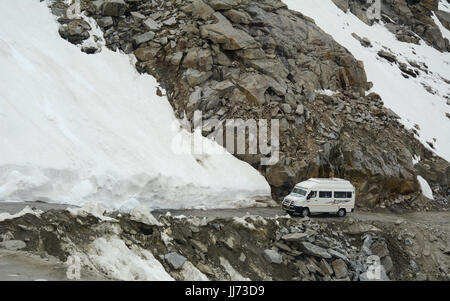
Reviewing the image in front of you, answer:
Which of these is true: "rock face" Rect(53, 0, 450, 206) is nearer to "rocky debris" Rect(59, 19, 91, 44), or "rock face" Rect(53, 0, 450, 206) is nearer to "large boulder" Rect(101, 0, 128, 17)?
"large boulder" Rect(101, 0, 128, 17)

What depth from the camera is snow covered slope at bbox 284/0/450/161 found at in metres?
31.1

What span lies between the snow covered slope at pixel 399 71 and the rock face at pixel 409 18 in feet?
3.99

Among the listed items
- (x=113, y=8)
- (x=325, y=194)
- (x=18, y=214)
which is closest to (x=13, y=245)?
(x=18, y=214)

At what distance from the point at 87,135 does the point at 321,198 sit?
1215cm

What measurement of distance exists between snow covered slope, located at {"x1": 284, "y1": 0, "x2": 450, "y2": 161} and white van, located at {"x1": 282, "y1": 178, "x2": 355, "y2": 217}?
12.2m

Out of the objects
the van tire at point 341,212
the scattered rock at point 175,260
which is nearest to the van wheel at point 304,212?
the van tire at point 341,212

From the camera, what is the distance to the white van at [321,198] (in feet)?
63.6

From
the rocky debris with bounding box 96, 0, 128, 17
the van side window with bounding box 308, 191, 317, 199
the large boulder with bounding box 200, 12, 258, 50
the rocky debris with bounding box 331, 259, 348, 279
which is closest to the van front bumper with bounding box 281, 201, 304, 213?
the van side window with bounding box 308, 191, 317, 199

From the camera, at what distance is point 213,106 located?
81.2 ft

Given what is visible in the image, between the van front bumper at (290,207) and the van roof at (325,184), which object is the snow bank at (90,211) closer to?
the van front bumper at (290,207)

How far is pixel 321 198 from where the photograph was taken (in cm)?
1983

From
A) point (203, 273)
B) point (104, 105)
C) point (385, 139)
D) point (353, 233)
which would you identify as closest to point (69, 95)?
point (104, 105)

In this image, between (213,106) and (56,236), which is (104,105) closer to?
(213,106)

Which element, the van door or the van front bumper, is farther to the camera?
the van door
